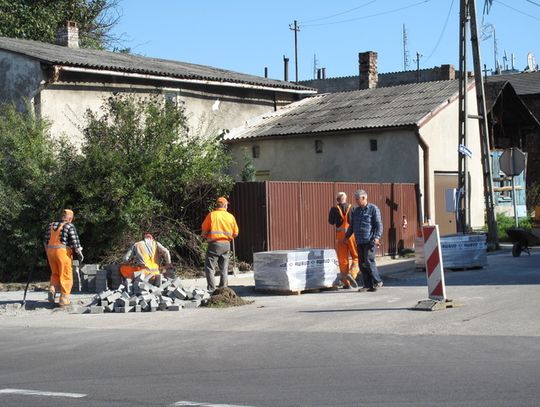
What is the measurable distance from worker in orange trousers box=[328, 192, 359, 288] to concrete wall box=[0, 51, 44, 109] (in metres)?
10.5

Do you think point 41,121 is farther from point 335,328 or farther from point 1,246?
point 335,328

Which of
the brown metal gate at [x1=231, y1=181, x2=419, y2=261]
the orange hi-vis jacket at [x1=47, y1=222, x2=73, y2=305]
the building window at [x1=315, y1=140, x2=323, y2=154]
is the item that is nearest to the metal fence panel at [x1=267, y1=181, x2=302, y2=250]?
the brown metal gate at [x1=231, y1=181, x2=419, y2=261]

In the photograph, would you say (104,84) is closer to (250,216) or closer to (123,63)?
(123,63)

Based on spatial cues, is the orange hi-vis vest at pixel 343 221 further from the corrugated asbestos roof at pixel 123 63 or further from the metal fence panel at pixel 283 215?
Result: the corrugated asbestos roof at pixel 123 63

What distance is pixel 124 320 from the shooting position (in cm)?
1282

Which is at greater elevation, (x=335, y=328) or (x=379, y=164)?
(x=379, y=164)

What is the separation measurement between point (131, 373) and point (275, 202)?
11549 millimetres

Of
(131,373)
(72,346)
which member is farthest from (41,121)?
(131,373)

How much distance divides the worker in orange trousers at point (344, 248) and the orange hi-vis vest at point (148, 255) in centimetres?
337

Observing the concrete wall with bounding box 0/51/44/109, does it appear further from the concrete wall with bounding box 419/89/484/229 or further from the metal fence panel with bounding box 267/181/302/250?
the concrete wall with bounding box 419/89/484/229

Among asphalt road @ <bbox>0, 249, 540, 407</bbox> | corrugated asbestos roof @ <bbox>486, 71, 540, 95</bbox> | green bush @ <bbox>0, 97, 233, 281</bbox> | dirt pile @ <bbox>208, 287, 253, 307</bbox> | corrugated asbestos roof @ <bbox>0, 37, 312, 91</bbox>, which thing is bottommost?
asphalt road @ <bbox>0, 249, 540, 407</bbox>

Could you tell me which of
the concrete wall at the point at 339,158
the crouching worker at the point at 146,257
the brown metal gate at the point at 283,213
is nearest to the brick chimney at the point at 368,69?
Result: the concrete wall at the point at 339,158

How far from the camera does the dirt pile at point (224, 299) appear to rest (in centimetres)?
1393

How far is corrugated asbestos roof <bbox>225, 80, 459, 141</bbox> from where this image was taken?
86.9ft
